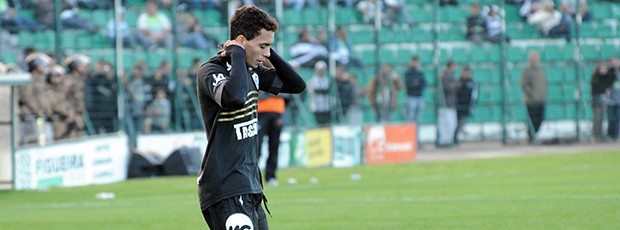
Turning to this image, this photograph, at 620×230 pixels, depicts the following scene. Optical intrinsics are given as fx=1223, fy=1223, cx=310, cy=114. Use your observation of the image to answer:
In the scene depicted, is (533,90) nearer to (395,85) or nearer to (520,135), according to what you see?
(520,135)

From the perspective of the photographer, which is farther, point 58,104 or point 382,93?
point 382,93

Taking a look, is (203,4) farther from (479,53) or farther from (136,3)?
(479,53)

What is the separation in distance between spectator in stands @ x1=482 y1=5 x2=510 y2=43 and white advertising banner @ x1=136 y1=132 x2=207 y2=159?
415 inches

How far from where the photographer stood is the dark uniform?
677cm

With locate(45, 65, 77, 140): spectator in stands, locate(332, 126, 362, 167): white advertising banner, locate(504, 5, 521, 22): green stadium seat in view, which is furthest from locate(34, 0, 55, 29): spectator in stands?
locate(504, 5, 521, 22): green stadium seat

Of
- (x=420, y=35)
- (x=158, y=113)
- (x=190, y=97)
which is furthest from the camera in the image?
(x=420, y=35)

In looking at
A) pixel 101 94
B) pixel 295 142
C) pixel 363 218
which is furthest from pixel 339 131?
pixel 363 218

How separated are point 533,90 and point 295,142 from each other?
8773 millimetres

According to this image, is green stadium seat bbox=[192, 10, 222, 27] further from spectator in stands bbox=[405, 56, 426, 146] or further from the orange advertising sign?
spectator in stands bbox=[405, 56, 426, 146]

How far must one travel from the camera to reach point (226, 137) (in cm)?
684

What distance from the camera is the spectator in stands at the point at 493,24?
3119cm

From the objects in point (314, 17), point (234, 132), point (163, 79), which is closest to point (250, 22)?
point (234, 132)

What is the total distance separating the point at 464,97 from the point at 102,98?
412 inches

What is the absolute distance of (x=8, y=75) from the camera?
18562 mm
